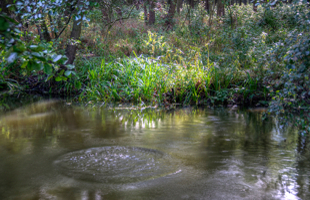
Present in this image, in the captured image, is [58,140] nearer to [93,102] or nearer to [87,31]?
[93,102]

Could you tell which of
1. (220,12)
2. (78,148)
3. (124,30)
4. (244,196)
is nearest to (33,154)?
(78,148)

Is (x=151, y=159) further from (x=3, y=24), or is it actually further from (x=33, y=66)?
(x=3, y=24)

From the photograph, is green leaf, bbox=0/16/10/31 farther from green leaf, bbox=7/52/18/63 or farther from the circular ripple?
the circular ripple

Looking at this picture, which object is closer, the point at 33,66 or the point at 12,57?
the point at 12,57

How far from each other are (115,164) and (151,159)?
42cm

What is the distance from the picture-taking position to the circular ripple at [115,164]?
2979 millimetres

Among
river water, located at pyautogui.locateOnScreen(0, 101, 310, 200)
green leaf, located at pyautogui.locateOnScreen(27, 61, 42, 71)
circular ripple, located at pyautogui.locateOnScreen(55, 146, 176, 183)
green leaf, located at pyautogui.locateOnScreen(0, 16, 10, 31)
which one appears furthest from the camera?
circular ripple, located at pyautogui.locateOnScreen(55, 146, 176, 183)

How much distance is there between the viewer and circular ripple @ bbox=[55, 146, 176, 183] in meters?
2.98

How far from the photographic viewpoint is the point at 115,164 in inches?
130

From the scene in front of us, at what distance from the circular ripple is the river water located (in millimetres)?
10

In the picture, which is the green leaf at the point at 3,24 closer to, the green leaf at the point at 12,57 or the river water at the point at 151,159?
the green leaf at the point at 12,57

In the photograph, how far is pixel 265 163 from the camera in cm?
331

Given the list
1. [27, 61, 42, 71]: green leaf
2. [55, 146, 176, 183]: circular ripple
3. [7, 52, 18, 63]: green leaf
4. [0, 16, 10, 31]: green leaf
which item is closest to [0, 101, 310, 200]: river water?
[55, 146, 176, 183]: circular ripple

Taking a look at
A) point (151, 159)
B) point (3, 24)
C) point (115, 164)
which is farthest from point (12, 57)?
point (151, 159)
